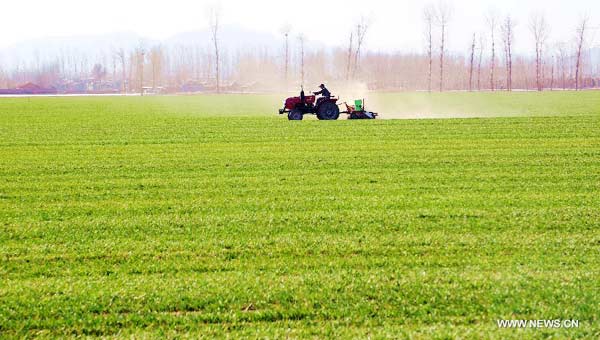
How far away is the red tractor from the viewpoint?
81.6ft

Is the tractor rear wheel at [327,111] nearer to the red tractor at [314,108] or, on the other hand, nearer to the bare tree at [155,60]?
the red tractor at [314,108]

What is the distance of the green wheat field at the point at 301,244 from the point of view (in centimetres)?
538

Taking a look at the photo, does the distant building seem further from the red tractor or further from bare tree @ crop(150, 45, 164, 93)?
the red tractor

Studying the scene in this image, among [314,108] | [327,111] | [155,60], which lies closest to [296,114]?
[314,108]

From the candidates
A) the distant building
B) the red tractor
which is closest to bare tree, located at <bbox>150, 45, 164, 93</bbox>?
the distant building

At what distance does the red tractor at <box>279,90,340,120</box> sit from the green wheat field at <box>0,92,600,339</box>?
953 cm

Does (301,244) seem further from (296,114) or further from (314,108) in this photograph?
(296,114)

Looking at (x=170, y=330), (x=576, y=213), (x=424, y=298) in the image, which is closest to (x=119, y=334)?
(x=170, y=330)

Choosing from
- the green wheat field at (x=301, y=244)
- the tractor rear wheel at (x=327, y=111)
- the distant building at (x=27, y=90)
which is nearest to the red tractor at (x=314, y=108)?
the tractor rear wheel at (x=327, y=111)

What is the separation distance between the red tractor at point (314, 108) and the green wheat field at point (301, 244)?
953 centimetres

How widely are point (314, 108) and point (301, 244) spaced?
17.8 meters

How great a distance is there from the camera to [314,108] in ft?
81.8

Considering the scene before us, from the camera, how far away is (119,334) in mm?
5086

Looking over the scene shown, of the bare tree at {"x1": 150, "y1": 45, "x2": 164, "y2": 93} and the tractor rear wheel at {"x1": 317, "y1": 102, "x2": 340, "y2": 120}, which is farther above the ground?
the bare tree at {"x1": 150, "y1": 45, "x2": 164, "y2": 93}
